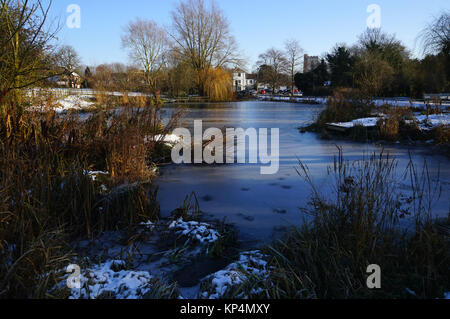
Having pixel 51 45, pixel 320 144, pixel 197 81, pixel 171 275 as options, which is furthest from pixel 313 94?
pixel 171 275

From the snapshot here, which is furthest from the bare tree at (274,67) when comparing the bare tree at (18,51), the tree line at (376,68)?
the bare tree at (18,51)

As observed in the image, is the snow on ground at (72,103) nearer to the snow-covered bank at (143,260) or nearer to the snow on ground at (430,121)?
the snow-covered bank at (143,260)

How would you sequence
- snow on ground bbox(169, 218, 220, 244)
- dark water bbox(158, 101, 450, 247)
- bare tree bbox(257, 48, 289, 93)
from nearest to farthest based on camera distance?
snow on ground bbox(169, 218, 220, 244) → dark water bbox(158, 101, 450, 247) → bare tree bbox(257, 48, 289, 93)

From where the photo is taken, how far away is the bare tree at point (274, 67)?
53594 millimetres

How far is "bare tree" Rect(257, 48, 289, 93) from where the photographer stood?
53.6 meters

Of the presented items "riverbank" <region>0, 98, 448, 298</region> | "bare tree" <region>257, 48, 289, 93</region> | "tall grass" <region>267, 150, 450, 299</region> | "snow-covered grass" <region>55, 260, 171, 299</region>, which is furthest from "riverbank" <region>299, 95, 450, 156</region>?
"bare tree" <region>257, 48, 289, 93</region>

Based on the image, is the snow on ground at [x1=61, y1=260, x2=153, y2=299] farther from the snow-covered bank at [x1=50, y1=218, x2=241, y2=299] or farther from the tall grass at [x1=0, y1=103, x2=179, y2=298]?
the tall grass at [x1=0, y1=103, x2=179, y2=298]

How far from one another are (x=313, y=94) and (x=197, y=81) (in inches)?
567

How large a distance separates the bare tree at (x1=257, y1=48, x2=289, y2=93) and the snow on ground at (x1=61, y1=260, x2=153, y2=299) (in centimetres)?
5313

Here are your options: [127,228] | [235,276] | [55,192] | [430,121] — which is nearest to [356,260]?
[235,276]

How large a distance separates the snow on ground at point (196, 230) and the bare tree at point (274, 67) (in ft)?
170
